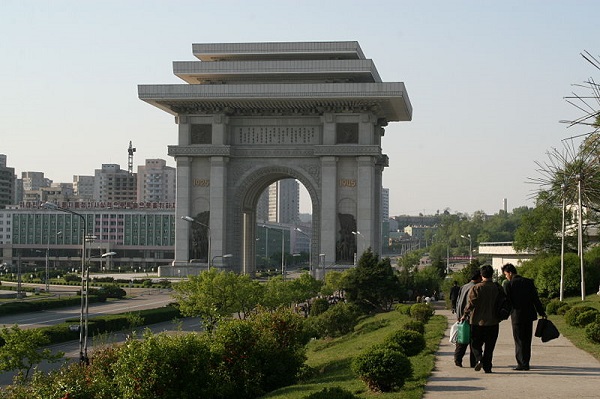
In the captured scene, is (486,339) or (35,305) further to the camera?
(35,305)

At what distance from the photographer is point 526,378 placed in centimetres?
1641

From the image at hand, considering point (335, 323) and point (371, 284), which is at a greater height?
point (371, 284)

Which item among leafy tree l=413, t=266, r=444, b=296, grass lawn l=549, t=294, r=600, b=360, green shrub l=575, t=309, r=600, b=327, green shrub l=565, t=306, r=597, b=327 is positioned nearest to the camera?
grass lawn l=549, t=294, r=600, b=360

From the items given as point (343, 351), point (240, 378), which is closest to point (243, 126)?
point (343, 351)

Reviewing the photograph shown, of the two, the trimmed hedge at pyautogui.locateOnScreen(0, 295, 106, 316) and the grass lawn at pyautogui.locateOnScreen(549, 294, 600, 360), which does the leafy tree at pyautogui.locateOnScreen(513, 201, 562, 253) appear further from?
the grass lawn at pyautogui.locateOnScreen(549, 294, 600, 360)

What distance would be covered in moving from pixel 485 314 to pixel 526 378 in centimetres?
134

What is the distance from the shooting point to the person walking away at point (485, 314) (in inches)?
669

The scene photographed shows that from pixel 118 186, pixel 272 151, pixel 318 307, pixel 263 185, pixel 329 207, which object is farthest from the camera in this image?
pixel 118 186

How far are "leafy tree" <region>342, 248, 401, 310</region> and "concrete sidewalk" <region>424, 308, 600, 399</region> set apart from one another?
30.1 meters

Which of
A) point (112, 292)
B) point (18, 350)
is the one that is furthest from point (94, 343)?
point (112, 292)

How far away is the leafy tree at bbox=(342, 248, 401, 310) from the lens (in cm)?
5119

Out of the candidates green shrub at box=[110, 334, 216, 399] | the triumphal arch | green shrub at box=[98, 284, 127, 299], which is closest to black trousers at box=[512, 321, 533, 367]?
green shrub at box=[110, 334, 216, 399]

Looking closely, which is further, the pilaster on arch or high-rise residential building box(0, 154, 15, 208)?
high-rise residential building box(0, 154, 15, 208)

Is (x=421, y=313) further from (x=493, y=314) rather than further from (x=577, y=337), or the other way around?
(x=493, y=314)
